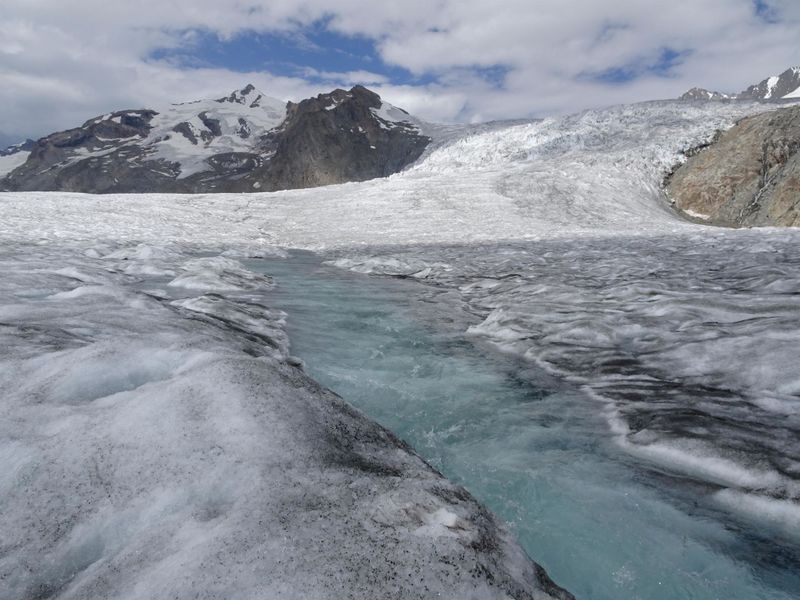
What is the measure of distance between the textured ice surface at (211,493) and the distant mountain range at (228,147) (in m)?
45.6

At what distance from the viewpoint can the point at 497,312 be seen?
22.3 feet

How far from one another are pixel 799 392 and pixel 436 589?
12.2 ft

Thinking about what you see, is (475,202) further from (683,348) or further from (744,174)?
(683,348)

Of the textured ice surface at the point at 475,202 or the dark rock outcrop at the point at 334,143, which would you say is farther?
the dark rock outcrop at the point at 334,143

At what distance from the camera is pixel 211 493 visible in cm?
203

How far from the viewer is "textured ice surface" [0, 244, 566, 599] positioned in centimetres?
166

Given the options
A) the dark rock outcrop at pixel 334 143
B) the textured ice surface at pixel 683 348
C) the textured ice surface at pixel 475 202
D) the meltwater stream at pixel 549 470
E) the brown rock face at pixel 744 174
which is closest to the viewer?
the meltwater stream at pixel 549 470

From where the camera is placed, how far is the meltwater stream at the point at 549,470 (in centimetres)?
233

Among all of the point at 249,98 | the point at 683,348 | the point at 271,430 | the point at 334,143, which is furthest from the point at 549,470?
the point at 249,98

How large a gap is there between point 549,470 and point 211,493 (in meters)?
2.16

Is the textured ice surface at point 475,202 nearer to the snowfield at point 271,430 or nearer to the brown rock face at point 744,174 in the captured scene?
the brown rock face at point 744,174

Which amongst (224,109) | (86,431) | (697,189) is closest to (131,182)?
(224,109)

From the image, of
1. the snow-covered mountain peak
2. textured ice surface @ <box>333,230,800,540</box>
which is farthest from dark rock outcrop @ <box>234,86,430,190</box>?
the snow-covered mountain peak

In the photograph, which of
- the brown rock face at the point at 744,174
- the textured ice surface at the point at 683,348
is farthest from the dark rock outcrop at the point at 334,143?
the textured ice surface at the point at 683,348
